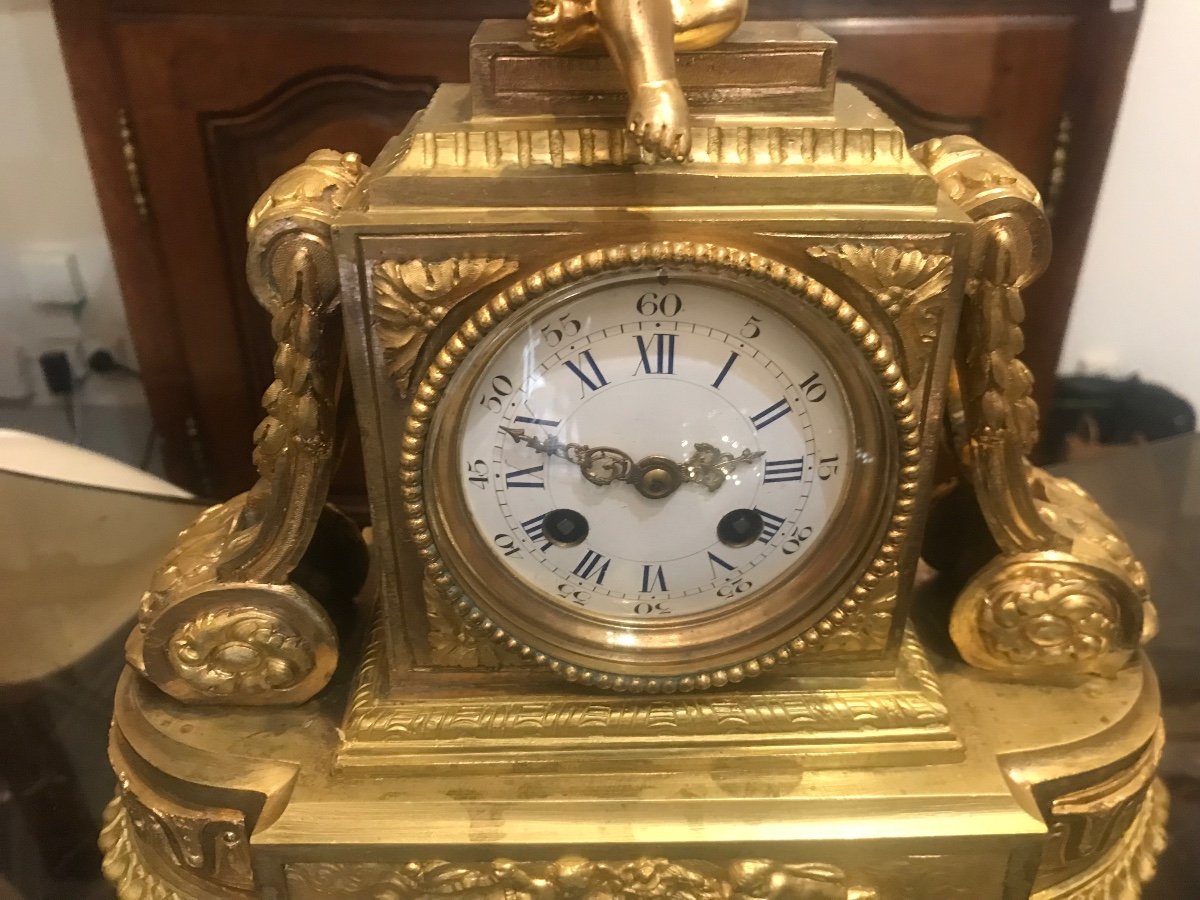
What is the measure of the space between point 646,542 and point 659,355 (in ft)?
0.41

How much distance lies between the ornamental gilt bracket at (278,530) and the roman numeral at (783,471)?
0.28 m

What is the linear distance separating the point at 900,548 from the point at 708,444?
0.14 meters

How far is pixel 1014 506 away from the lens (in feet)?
2.24

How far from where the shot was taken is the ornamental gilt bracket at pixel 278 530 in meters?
0.59

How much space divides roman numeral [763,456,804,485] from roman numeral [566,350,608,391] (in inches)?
4.6

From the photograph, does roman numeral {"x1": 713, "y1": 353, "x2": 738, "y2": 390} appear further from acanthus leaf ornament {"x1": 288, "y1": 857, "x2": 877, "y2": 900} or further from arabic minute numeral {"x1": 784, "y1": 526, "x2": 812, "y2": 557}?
acanthus leaf ornament {"x1": 288, "y1": 857, "x2": 877, "y2": 900}

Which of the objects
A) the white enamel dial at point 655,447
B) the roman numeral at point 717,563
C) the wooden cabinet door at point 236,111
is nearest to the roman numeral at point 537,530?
the white enamel dial at point 655,447

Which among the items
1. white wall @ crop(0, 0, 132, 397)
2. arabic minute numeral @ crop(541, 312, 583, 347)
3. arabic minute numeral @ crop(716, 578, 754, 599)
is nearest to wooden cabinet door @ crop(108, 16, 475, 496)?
white wall @ crop(0, 0, 132, 397)

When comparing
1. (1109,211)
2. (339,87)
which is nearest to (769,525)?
(339,87)

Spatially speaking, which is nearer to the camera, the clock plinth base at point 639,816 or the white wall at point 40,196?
the clock plinth base at point 639,816

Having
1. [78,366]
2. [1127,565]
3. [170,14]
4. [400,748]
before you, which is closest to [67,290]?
[78,366]

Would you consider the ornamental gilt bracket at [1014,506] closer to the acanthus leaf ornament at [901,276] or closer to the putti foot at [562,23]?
the acanthus leaf ornament at [901,276]

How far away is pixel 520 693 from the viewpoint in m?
0.69

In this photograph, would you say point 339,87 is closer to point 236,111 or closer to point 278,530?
point 236,111
